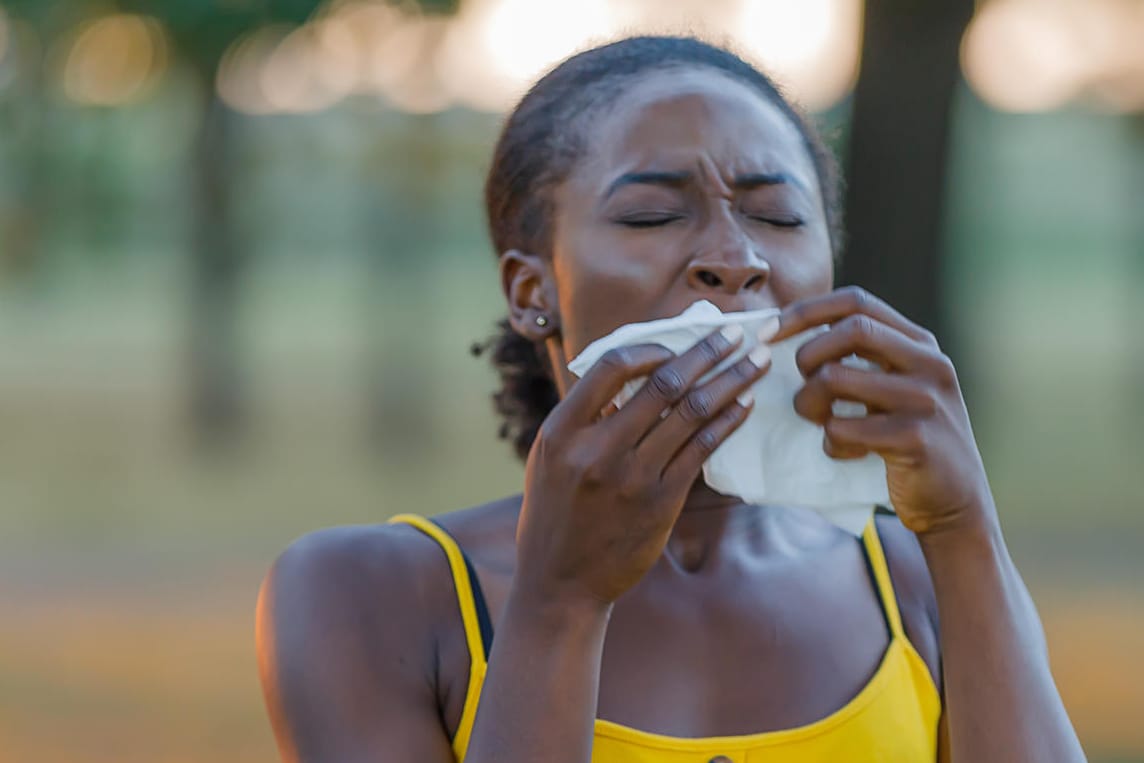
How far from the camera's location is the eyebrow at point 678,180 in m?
2.22

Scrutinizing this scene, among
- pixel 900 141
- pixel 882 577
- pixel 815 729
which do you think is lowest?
pixel 815 729

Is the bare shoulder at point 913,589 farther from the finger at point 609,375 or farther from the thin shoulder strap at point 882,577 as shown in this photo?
the finger at point 609,375

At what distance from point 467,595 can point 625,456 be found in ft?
1.61

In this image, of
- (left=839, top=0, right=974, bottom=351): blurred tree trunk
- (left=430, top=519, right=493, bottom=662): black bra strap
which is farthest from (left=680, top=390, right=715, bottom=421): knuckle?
(left=839, top=0, right=974, bottom=351): blurred tree trunk

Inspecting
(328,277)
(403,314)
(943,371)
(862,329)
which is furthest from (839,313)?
(328,277)

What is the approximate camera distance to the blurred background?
6496mm

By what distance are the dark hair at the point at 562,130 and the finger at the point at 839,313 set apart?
58 cm

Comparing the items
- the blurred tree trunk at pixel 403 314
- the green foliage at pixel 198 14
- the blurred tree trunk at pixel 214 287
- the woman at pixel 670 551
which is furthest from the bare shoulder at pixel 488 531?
the blurred tree trunk at pixel 403 314

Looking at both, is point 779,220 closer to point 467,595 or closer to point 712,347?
point 712,347

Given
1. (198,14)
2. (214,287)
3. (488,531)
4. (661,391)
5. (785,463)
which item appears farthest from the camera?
(214,287)

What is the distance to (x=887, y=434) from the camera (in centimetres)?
189

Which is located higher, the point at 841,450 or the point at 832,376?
the point at 832,376

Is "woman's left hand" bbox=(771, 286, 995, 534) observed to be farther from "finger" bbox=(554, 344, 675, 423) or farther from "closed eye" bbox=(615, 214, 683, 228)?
"closed eye" bbox=(615, 214, 683, 228)

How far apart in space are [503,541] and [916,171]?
3678 millimetres
